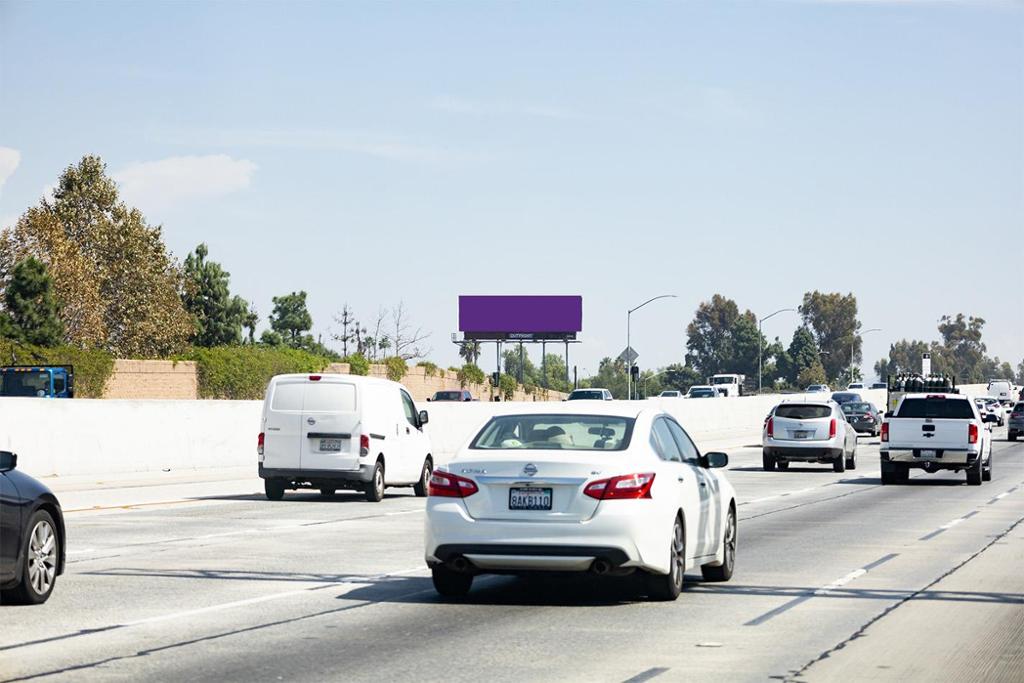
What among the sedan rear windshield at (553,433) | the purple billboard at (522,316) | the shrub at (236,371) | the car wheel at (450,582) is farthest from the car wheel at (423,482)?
the purple billboard at (522,316)

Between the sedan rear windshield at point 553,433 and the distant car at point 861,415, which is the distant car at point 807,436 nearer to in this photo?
the distant car at point 861,415

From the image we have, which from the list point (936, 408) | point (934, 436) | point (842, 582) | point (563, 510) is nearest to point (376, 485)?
point (934, 436)

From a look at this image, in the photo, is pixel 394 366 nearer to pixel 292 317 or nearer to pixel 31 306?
pixel 31 306

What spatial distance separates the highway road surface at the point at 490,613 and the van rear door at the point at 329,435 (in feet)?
13.4

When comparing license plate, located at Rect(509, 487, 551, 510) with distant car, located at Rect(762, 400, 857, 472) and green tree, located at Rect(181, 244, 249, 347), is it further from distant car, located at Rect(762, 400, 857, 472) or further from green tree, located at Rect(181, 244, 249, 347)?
green tree, located at Rect(181, 244, 249, 347)

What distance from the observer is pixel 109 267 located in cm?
8588

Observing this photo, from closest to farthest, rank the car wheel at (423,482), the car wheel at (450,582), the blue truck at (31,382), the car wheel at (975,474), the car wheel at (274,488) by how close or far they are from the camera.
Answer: the car wheel at (450,582) → the car wheel at (274,488) → the car wheel at (423,482) → the car wheel at (975,474) → the blue truck at (31,382)

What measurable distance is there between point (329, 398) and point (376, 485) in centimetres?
160

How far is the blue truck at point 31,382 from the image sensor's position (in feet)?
160

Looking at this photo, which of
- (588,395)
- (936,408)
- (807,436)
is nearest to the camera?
(936,408)

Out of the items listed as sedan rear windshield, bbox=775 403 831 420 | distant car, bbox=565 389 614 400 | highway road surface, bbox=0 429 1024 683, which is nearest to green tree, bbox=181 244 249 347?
distant car, bbox=565 389 614 400

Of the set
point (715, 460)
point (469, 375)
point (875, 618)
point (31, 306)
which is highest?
point (31, 306)

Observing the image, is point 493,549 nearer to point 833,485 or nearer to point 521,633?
point 521,633

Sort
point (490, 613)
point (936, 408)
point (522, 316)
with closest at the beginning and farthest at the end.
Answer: point (490, 613) < point (936, 408) < point (522, 316)
